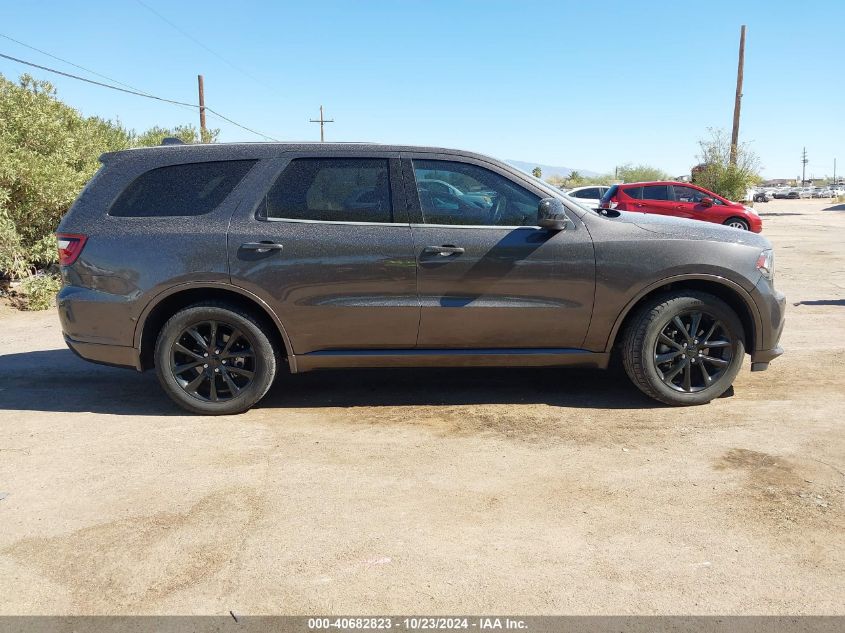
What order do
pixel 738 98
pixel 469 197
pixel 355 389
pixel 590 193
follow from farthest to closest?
pixel 738 98 < pixel 590 193 < pixel 355 389 < pixel 469 197

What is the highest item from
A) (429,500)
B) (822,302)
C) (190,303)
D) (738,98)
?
(738,98)

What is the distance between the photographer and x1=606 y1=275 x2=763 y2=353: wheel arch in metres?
4.91

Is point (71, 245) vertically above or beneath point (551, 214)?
beneath

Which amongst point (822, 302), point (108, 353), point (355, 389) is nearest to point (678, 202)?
point (822, 302)

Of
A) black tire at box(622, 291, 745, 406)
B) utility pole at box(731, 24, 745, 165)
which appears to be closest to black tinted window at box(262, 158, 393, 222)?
black tire at box(622, 291, 745, 406)

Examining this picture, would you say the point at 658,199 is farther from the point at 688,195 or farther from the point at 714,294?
the point at 714,294

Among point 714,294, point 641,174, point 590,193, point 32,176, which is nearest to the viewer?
point 714,294

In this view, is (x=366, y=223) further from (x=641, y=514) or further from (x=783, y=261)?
(x=783, y=261)

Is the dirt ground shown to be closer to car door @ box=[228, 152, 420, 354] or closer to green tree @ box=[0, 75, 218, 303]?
car door @ box=[228, 152, 420, 354]

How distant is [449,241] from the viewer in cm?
483

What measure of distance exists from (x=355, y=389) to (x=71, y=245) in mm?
2321

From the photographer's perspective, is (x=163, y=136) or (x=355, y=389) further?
(x=163, y=136)

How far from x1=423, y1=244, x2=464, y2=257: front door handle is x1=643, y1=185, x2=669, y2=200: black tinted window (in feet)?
57.6

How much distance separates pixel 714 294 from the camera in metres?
5.09
